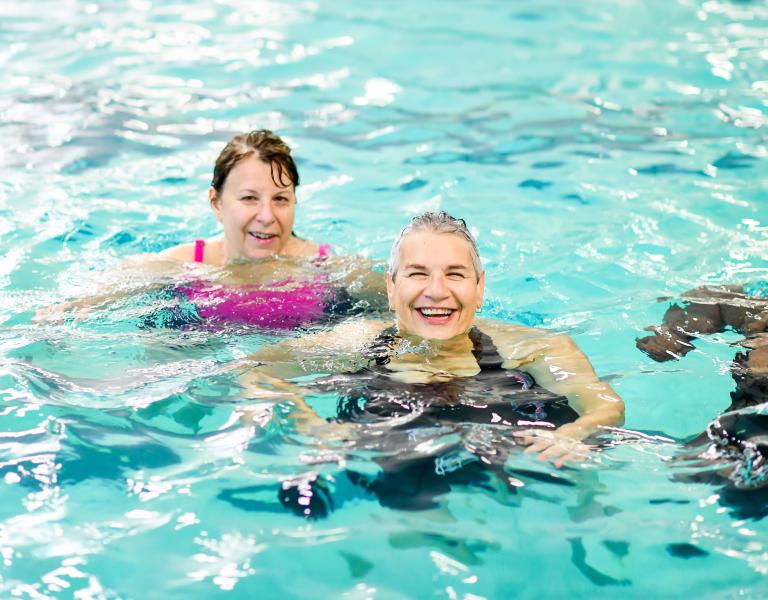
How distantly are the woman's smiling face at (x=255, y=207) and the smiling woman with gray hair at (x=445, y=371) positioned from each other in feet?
3.66

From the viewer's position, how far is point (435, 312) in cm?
428

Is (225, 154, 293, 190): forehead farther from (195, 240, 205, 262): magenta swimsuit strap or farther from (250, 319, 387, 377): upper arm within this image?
(250, 319, 387, 377): upper arm

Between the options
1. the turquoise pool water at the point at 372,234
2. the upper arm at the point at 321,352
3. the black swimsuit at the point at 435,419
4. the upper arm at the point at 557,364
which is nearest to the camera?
the turquoise pool water at the point at 372,234

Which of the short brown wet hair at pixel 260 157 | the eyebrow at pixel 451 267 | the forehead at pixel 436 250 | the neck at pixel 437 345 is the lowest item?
the neck at pixel 437 345

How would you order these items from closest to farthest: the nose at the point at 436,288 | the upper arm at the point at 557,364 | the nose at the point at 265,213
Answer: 1. the upper arm at the point at 557,364
2. the nose at the point at 436,288
3. the nose at the point at 265,213

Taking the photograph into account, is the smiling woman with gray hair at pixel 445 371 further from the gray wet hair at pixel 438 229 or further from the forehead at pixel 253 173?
the forehead at pixel 253 173

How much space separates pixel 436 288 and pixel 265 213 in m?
1.72

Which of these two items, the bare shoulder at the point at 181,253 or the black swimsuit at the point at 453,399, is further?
the bare shoulder at the point at 181,253

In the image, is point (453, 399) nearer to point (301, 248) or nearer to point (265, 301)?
point (265, 301)

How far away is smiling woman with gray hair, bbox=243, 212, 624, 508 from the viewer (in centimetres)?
378

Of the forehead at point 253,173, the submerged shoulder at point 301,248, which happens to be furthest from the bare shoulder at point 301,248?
the forehead at point 253,173

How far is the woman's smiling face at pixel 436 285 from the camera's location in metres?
4.21

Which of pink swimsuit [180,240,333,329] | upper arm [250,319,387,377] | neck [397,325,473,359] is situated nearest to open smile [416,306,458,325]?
neck [397,325,473,359]

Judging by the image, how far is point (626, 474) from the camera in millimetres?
3633
